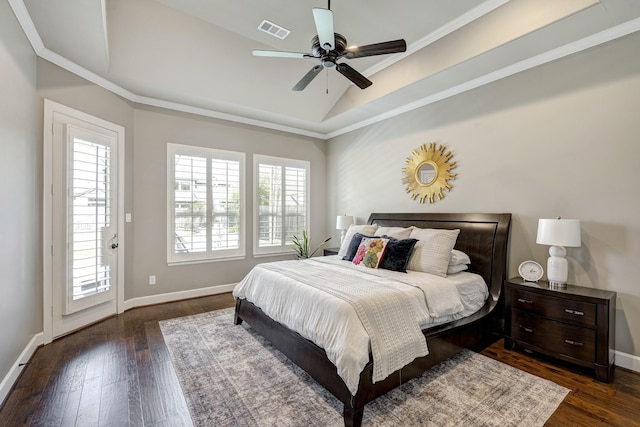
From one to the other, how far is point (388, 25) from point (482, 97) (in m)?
1.44

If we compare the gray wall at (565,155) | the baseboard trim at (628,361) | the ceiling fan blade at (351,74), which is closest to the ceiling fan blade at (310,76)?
the ceiling fan blade at (351,74)

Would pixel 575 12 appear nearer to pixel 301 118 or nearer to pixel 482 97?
pixel 482 97

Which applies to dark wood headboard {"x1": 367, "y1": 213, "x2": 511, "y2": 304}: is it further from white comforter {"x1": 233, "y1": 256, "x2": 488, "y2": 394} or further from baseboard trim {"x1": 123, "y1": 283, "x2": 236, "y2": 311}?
baseboard trim {"x1": 123, "y1": 283, "x2": 236, "y2": 311}

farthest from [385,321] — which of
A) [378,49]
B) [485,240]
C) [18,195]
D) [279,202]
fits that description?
[279,202]

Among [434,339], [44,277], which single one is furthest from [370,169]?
[44,277]

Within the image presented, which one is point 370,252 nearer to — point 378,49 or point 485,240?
point 485,240

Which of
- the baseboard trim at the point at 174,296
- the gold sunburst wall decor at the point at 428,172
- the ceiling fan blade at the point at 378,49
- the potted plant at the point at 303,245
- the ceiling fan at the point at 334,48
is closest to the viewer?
the ceiling fan at the point at 334,48

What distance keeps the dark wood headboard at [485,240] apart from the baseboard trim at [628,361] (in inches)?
39.5

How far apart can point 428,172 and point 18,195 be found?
4503mm

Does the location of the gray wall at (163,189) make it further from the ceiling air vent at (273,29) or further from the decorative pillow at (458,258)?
the decorative pillow at (458,258)

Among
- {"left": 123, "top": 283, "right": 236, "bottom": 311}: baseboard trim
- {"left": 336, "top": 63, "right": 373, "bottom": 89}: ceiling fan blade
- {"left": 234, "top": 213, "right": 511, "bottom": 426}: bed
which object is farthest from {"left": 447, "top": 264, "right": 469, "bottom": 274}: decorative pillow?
{"left": 123, "top": 283, "right": 236, "bottom": 311}: baseboard trim

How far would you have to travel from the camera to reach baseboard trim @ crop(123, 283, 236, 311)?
161 inches

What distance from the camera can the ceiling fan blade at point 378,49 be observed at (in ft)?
7.75

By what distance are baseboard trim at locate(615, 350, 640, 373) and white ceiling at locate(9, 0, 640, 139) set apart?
112 inches
